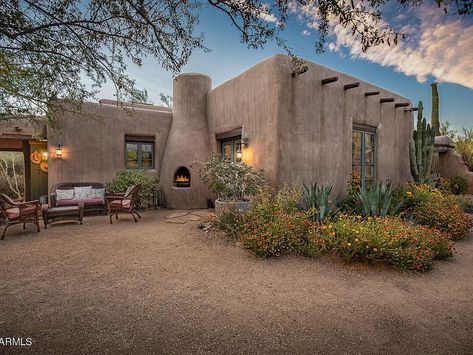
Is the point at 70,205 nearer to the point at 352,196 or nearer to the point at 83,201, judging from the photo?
the point at 83,201

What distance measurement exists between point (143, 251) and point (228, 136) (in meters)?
5.07

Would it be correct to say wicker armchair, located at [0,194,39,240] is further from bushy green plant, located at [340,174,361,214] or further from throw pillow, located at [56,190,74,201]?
bushy green plant, located at [340,174,361,214]

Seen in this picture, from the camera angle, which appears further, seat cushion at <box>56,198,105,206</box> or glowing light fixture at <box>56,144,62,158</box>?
glowing light fixture at <box>56,144,62,158</box>

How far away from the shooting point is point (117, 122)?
9062mm

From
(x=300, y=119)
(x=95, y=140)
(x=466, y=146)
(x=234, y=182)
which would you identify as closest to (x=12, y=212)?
(x=95, y=140)

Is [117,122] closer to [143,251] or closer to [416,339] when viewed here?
[143,251]

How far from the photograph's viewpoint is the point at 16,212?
18.7ft

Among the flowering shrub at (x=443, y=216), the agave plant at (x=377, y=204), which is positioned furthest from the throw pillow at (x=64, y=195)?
the flowering shrub at (x=443, y=216)

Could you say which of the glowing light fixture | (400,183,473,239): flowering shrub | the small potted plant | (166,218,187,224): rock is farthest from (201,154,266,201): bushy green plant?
the glowing light fixture

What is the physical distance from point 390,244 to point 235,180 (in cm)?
372

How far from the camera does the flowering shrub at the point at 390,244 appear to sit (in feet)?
11.4

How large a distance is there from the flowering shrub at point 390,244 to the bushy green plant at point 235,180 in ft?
8.05

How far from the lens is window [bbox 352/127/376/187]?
764 cm

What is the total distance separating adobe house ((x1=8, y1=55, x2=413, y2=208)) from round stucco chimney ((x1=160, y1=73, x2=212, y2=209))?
4 centimetres
